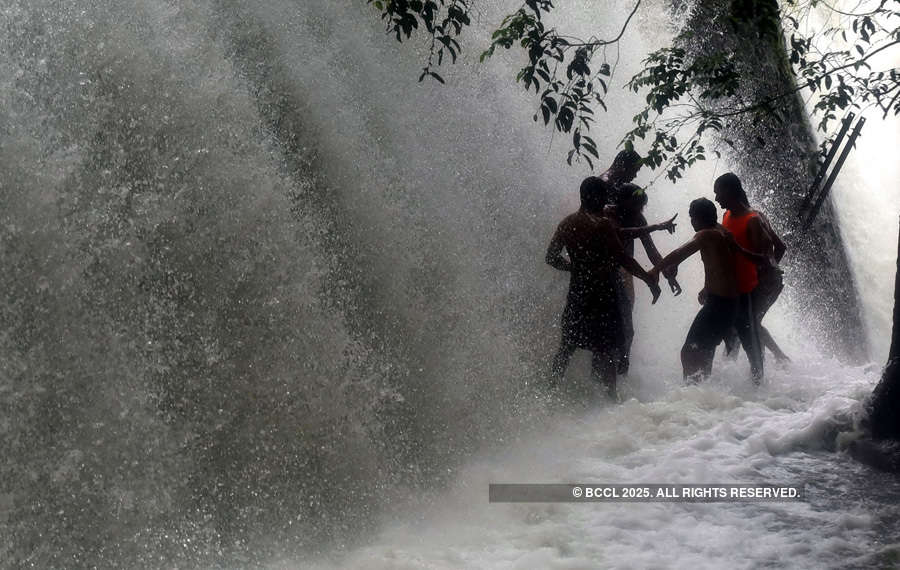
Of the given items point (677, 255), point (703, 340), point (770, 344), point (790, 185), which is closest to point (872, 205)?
point (790, 185)

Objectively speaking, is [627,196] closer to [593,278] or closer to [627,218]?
[627,218]

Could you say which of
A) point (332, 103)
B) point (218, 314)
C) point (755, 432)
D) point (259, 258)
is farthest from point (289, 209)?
point (755, 432)

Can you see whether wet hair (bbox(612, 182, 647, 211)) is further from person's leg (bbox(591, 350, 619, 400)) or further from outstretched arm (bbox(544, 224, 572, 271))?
person's leg (bbox(591, 350, 619, 400))

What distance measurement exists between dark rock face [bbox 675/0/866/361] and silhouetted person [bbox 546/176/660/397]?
11.6 ft

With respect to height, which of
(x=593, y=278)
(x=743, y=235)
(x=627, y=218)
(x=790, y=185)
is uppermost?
(x=790, y=185)

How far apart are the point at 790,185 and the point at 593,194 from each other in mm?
4527

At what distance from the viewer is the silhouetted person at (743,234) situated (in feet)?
19.8

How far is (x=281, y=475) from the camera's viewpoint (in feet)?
15.2

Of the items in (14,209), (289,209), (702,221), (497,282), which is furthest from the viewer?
(497,282)

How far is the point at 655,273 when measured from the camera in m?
5.93

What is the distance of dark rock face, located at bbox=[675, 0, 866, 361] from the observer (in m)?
9.05

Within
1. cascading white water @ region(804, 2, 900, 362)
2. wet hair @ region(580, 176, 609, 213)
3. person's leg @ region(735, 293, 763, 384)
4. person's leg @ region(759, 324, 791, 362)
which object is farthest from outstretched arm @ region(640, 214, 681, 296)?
cascading white water @ region(804, 2, 900, 362)

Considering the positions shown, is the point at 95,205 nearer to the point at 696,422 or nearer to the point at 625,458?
the point at 625,458

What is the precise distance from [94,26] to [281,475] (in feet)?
8.71
